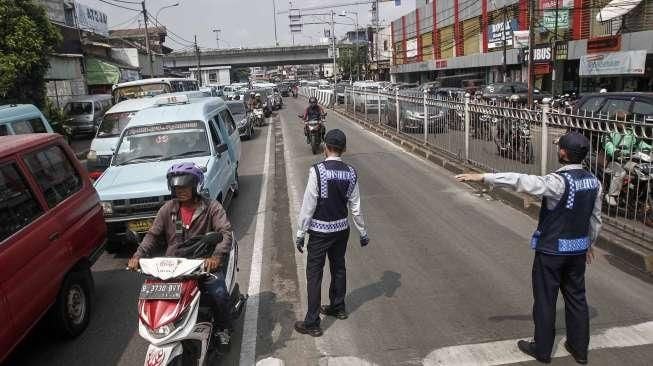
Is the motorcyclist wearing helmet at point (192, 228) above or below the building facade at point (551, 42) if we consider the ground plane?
below

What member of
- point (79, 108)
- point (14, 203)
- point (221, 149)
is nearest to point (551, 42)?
point (79, 108)

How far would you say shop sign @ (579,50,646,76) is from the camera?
81.7ft

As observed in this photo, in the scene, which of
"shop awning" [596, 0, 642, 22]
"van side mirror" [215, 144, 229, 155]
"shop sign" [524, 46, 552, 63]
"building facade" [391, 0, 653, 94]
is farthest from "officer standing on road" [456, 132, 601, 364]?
"shop sign" [524, 46, 552, 63]

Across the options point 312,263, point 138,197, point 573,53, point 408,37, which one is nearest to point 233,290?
point 312,263

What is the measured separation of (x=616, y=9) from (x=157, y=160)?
25677 millimetres

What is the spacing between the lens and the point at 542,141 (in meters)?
8.73

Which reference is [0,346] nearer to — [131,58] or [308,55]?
[131,58]

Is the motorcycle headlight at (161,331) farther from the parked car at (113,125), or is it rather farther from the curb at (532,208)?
the parked car at (113,125)

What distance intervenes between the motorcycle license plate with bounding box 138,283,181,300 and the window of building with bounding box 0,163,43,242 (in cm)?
124

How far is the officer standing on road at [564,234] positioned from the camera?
390cm

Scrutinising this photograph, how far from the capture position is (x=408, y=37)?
65812 mm

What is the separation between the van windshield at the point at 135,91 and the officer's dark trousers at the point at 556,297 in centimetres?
1565

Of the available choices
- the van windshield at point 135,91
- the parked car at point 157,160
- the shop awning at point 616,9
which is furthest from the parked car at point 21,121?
the shop awning at point 616,9

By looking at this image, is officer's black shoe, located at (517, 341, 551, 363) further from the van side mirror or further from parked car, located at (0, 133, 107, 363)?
the van side mirror
